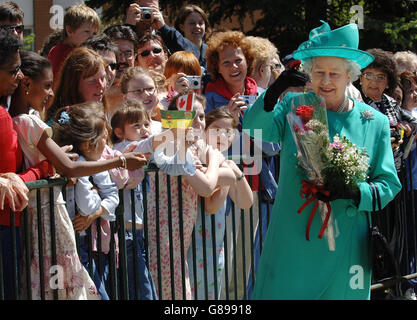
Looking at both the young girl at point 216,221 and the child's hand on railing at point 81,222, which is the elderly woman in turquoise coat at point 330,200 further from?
the child's hand on railing at point 81,222

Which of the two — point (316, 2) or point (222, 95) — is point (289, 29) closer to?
point (316, 2)

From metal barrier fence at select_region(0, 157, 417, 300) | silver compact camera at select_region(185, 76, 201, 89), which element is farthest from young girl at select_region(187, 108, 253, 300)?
Answer: silver compact camera at select_region(185, 76, 201, 89)

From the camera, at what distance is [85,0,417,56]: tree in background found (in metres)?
12.3

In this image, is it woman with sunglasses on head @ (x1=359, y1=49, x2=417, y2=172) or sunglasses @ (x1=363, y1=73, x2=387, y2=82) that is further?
sunglasses @ (x1=363, y1=73, x2=387, y2=82)

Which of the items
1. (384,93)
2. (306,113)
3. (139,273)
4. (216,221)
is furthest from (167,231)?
(384,93)

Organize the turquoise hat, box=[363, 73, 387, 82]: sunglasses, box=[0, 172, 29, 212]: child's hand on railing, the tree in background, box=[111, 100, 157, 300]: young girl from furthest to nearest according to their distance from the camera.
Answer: the tree in background < box=[363, 73, 387, 82]: sunglasses < box=[111, 100, 157, 300]: young girl < the turquoise hat < box=[0, 172, 29, 212]: child's hand on railing

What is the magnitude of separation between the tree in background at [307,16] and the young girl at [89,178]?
7.58 metres

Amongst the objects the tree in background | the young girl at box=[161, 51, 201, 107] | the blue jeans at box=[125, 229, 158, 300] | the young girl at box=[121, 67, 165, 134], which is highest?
the tree in background

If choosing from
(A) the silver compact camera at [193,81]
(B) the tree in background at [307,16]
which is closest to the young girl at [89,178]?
(A) the silver compact camera at [193,81]

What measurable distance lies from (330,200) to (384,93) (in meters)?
3.22

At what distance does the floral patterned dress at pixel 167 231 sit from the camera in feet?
16.8

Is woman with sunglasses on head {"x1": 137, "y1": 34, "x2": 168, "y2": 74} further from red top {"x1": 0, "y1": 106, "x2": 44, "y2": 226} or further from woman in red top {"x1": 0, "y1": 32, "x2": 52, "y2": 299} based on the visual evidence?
red top {"x1": 0, "y1": 106, "x2": 44, "y2": 226}

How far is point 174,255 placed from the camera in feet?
17.1
